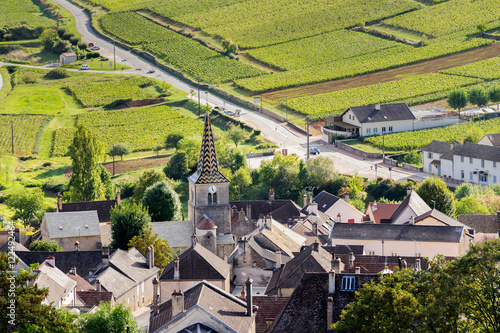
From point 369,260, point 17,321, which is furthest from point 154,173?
point 17,321

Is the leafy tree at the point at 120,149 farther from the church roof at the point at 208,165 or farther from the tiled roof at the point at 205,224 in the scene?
the tiled roof at the point at 205,224

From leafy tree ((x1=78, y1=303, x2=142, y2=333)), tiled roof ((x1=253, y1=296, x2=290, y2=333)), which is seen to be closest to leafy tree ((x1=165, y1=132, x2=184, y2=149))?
tiled roof ((x1=253, y1=296, x2=290, y2=333))

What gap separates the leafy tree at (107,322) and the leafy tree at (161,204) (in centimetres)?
4631

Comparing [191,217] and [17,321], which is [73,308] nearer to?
[17,321]

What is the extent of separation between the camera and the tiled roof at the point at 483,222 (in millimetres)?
93250

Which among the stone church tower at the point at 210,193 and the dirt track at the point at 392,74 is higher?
the dirt track at the point at 392,74

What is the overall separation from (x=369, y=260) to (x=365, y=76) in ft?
370

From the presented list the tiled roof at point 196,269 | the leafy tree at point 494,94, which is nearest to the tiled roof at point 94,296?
the tiled roof at point 196,269

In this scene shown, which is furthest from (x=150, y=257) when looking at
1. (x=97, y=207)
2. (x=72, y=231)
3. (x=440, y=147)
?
(x=440, y=147)

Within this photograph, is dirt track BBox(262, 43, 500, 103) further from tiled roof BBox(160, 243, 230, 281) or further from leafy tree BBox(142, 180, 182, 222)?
tiled roof BBox(160, 243, 230, 281)

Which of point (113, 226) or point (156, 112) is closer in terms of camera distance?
point (113, 226)

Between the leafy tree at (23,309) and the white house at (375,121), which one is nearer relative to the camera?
the leafy tree at (23,309)

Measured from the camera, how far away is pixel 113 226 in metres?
85.2

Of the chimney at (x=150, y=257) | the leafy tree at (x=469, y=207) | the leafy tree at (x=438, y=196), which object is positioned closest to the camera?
A: the chimney at (x=150, y=257)
